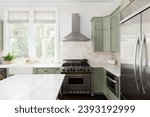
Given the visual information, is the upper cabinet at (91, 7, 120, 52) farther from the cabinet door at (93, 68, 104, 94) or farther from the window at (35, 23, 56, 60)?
the window at (35, 23, 56, 60)

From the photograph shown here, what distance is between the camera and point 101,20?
503 centimetres

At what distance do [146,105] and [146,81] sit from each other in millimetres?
463

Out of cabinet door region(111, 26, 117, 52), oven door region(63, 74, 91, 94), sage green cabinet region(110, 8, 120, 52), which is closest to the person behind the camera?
sage green cabinet region(110, 8, 120, 52)

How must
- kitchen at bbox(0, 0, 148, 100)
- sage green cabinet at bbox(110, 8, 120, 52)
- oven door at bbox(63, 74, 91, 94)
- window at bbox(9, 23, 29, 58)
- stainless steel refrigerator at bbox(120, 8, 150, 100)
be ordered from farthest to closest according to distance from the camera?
window at bbox(9, 23, 29, 58), kitchen at bbox(0, 0, 148, 100), oven door at bbox(63, 74, 91, 94), sage green cabinet at bbox(110, 8, 120, 52), stainless steel refrigerator at bbox(120, 8, 150, 100)

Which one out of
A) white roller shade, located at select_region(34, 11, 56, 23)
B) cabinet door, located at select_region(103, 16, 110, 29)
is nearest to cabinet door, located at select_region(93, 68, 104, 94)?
cabinet door, located at select_region(103, 16, 110, 29)

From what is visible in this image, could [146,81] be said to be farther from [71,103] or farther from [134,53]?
[71,103]

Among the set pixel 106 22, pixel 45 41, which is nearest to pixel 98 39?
pixel 106 22

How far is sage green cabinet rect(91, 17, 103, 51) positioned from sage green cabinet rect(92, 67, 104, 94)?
64 centimetres

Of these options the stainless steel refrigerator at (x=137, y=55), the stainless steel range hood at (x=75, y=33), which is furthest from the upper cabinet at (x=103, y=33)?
the stainless steel refrigerator at (x=137, y=55)

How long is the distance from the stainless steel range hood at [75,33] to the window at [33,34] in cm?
51

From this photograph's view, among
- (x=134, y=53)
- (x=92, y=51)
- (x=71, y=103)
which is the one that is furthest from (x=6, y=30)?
(x=71, y=103)

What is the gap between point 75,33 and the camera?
17.1 feet

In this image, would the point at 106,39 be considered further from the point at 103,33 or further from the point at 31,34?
the point at 31,34

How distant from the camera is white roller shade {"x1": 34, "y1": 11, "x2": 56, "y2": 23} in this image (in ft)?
17.5
